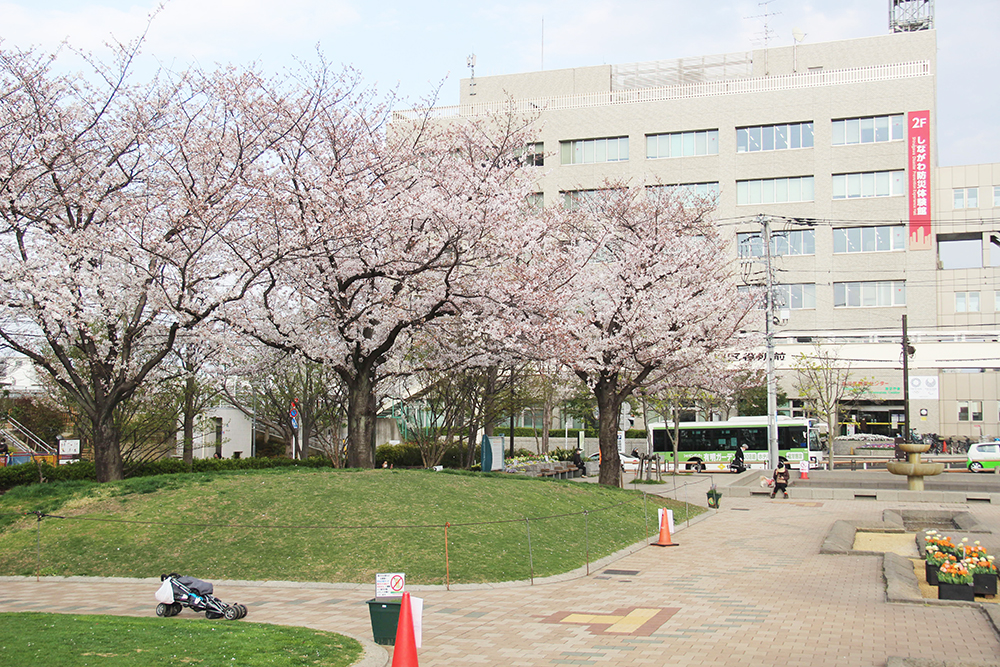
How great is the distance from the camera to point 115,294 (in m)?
21.7

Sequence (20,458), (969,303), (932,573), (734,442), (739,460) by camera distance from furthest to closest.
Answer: (969,303)
(734,442)
(739,460)
(20,458)
(932,573)

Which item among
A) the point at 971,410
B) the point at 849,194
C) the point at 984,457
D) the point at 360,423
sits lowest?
the point at 984,457

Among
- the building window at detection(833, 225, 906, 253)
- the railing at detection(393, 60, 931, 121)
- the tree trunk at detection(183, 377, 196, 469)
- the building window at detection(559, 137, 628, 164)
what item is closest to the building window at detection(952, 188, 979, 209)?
the building window at detection(833, 225, 906, 253)

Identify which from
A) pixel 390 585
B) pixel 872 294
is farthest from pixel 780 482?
pixel 872 294

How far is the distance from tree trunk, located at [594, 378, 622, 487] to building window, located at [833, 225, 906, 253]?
42.4 meters

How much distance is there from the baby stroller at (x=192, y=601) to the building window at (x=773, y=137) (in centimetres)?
6160

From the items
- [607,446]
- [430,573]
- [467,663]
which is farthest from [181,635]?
[607,446]

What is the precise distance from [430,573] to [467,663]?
5.35 meters

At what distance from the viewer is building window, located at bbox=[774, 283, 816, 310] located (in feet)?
212

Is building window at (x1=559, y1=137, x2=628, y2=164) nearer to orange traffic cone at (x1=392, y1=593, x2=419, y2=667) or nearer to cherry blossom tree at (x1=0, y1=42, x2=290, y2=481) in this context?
cherry blossom tree at (x1=0, y1=42, x2=290, y2=481)

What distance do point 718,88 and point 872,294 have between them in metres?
20.4

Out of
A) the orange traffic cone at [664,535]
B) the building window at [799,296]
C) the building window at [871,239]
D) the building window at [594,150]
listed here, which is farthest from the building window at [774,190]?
the orange traffic cone at [664,535]

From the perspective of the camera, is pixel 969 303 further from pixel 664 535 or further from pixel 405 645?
pixel 405 645

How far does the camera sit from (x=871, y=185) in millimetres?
63500
